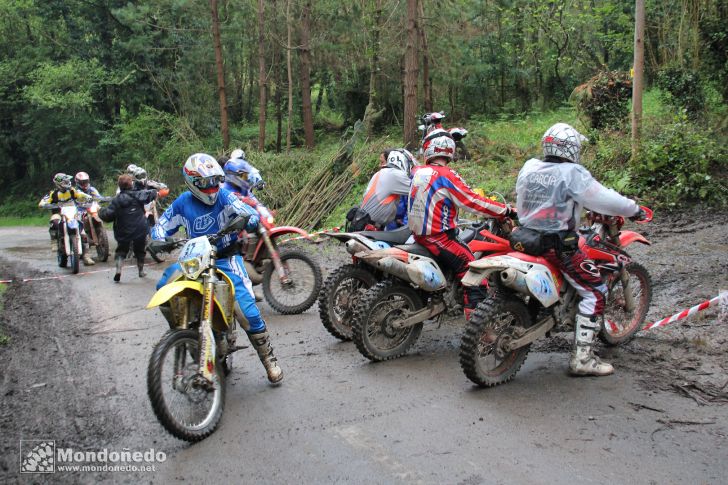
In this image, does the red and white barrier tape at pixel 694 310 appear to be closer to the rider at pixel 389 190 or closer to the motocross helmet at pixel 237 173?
the rider at pixel 389 190

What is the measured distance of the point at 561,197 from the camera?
198 inches

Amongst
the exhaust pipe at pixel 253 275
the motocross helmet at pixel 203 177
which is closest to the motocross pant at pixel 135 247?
the exhaust pipe at pixel 253 275

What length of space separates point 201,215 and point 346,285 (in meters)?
1.80

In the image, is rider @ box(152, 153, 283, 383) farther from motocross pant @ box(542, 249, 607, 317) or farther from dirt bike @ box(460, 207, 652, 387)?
motocross pant @ box(542, 249, 607, 317)

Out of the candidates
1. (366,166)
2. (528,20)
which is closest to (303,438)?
(366,166)

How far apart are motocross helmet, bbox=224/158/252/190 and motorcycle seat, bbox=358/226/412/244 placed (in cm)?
398

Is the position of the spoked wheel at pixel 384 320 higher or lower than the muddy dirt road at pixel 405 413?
higher

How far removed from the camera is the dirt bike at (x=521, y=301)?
490cm

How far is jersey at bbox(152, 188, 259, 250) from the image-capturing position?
545 cm

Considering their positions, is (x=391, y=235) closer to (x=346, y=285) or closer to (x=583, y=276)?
(x=346, y=285)

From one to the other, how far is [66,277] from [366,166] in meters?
7.83

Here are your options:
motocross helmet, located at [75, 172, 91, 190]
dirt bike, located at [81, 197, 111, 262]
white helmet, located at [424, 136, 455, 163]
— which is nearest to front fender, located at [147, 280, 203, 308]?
white helmet, located at [424, 136, 455, 163]

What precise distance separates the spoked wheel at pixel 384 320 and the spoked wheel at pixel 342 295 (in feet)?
2.18

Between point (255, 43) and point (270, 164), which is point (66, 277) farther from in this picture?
point (255, 43)
